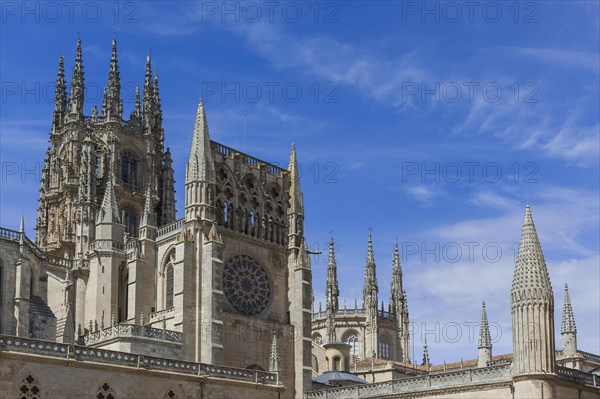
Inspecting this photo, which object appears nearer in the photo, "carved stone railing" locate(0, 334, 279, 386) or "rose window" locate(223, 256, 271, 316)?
"carved stone railing" locate(0, 334, 279, 386)

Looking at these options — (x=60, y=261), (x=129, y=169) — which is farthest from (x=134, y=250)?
(x=129, y=169)

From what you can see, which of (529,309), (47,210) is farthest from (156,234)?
(529,309)

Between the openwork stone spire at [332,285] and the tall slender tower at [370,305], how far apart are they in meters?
2.72

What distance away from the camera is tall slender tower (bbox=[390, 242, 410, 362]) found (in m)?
85.6

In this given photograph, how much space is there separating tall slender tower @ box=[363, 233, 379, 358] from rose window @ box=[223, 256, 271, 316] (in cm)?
2916

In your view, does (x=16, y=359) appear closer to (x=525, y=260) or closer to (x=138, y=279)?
(x=138, y=279)

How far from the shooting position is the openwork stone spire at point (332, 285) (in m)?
85.2

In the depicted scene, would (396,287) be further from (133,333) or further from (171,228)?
(133,333)

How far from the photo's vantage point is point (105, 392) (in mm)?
37750

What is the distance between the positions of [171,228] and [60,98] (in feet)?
84.4

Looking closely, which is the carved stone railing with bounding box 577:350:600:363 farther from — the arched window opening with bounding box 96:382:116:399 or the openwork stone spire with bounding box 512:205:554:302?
the arched window opening with bounding box 96:382:116:399

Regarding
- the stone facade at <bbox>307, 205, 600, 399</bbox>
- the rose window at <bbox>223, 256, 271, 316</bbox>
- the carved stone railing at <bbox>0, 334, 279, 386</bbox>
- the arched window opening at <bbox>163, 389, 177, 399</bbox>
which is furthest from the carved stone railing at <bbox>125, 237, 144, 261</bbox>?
the stone facade at <bbox>307, 205, 600, 399</bbox>

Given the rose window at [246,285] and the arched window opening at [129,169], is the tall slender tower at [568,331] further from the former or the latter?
the arched window opening at [129,169]

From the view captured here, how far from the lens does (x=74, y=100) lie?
72188mm
